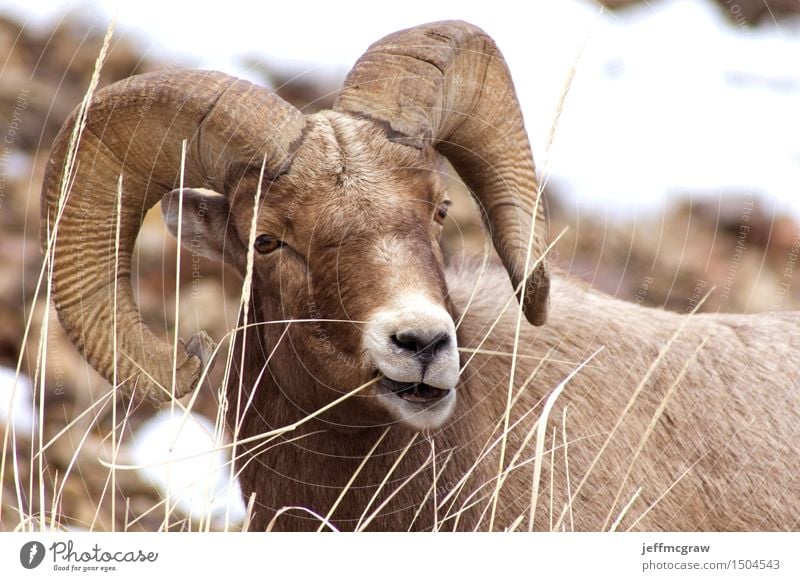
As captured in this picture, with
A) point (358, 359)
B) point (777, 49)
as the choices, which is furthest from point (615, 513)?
point (777, 49)

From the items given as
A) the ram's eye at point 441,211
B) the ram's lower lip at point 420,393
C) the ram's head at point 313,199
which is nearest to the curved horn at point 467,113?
the ram's head at point 313,199

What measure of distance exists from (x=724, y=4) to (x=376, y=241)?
26.2 ft

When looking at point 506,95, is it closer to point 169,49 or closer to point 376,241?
point 376,241

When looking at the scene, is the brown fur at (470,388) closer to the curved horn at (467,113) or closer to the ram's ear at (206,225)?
the ram's ear at (206,225)

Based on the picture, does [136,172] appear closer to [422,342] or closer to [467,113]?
[467,113]

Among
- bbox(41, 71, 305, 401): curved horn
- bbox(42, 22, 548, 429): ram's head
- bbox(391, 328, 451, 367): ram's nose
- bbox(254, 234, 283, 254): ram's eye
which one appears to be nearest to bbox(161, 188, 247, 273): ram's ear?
bbox(42, 22, 548, 429): ram's head

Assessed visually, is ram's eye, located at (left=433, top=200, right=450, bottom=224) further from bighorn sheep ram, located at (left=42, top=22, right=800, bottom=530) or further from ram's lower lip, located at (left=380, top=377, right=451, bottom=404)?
ram's lower lip, located at (left=380, top=377, right=451, bottom=404)

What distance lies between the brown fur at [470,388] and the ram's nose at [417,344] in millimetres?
168

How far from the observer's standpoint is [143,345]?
4.89 metres

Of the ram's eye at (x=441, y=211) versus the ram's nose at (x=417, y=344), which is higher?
the ram's eye at (x=441, y=211)

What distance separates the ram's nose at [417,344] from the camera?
4000 mm

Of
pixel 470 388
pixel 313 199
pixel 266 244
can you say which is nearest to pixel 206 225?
pixel 266 244

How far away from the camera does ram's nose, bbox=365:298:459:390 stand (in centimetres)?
400
